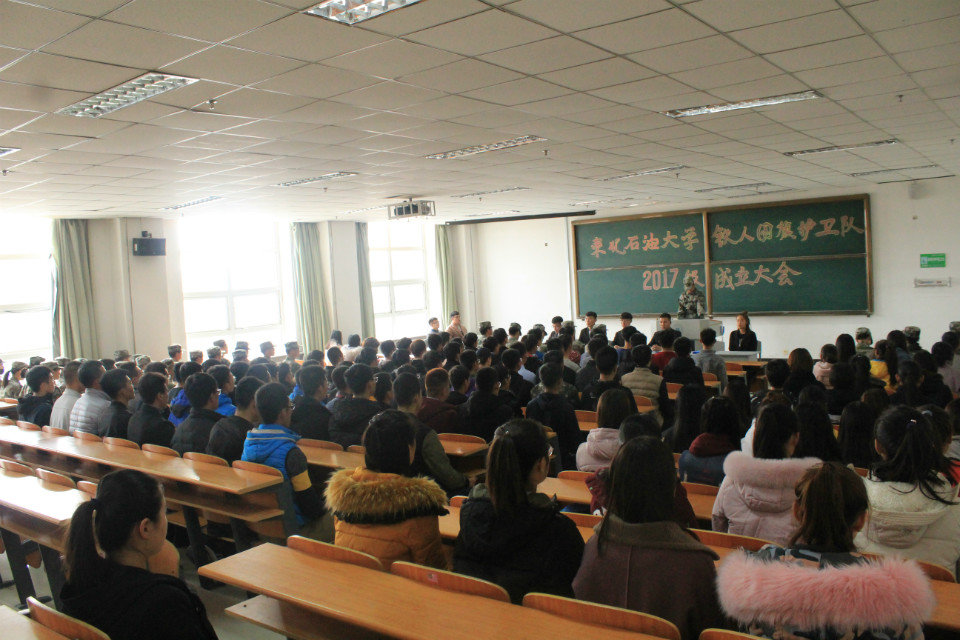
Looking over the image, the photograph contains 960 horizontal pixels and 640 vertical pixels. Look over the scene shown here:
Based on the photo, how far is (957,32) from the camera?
12.1 ft

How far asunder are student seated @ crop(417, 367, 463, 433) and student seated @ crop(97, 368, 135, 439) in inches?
80.9

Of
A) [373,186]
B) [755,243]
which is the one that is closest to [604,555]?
[373,186]

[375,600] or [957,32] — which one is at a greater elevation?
[957,32]

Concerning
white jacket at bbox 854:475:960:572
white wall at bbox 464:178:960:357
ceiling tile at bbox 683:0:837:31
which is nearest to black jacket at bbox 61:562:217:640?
white jacket at bbox 854:475:960:572

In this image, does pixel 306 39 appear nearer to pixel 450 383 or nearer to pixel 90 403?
pixel 450 383

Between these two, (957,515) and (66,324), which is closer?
(957,515)

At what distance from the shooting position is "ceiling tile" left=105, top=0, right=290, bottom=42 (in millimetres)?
2771

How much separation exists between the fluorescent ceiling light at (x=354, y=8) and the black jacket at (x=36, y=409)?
461 centimetres

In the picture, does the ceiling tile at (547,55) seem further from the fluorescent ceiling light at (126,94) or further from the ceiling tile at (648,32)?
the fluorescent ceiling light at (126,94)

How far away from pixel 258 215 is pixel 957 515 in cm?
1019

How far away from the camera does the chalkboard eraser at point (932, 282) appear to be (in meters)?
10.9

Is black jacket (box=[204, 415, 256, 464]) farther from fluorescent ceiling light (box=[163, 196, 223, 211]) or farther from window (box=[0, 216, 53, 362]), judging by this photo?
window (box=[0, 216, 53, 362])

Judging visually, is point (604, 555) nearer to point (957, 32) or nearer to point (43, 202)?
point (957, 32)

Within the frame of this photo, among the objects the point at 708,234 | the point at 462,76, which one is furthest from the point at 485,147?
the point at 708,234
